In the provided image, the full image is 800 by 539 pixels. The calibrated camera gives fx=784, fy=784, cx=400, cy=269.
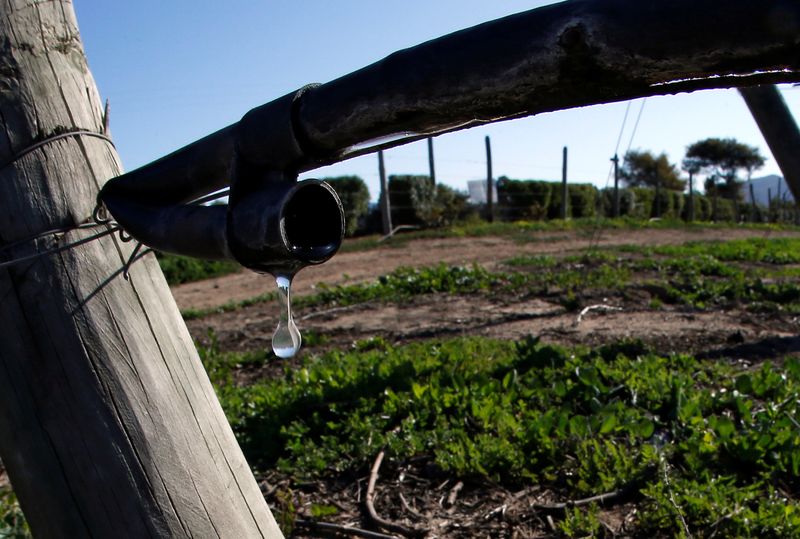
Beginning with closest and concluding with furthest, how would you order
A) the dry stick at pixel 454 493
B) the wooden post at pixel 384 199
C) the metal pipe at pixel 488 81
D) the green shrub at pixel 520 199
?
the metal pipe at pixel 488 81 < the dry stick at pixel 454 493 < the wooden post at pixel 384 199 < the green shrub at pixel 520 199

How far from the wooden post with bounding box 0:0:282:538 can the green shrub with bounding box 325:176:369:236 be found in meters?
19.7

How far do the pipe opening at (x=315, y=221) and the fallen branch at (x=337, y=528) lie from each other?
6.27 feet

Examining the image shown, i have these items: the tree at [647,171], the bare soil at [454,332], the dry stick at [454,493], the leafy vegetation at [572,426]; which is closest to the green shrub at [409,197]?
the bare soil at [454,332]

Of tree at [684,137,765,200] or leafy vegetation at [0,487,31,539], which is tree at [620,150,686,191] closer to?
tree at [684,137,765,200]

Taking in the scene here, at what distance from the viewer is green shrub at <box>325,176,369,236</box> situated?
2144 cm

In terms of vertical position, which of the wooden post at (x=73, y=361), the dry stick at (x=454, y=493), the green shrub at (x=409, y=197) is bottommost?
the dry stick at (x=454, y=493)

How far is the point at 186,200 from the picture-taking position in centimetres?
137

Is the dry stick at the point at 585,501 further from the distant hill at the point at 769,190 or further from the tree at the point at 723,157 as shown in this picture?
the tree at the point at 723,157

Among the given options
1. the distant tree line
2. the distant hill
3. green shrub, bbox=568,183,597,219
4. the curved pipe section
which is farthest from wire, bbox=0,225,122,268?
green shrub, bbox=568,183,597,219

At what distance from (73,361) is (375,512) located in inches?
72.4

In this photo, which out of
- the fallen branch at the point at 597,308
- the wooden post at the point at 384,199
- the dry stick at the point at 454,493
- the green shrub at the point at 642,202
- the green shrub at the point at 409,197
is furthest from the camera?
the green shrub at the point at 642,202

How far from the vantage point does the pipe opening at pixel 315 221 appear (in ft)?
3.66

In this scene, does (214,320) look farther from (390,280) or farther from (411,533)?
(411,533)

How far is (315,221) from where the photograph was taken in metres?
1.15
